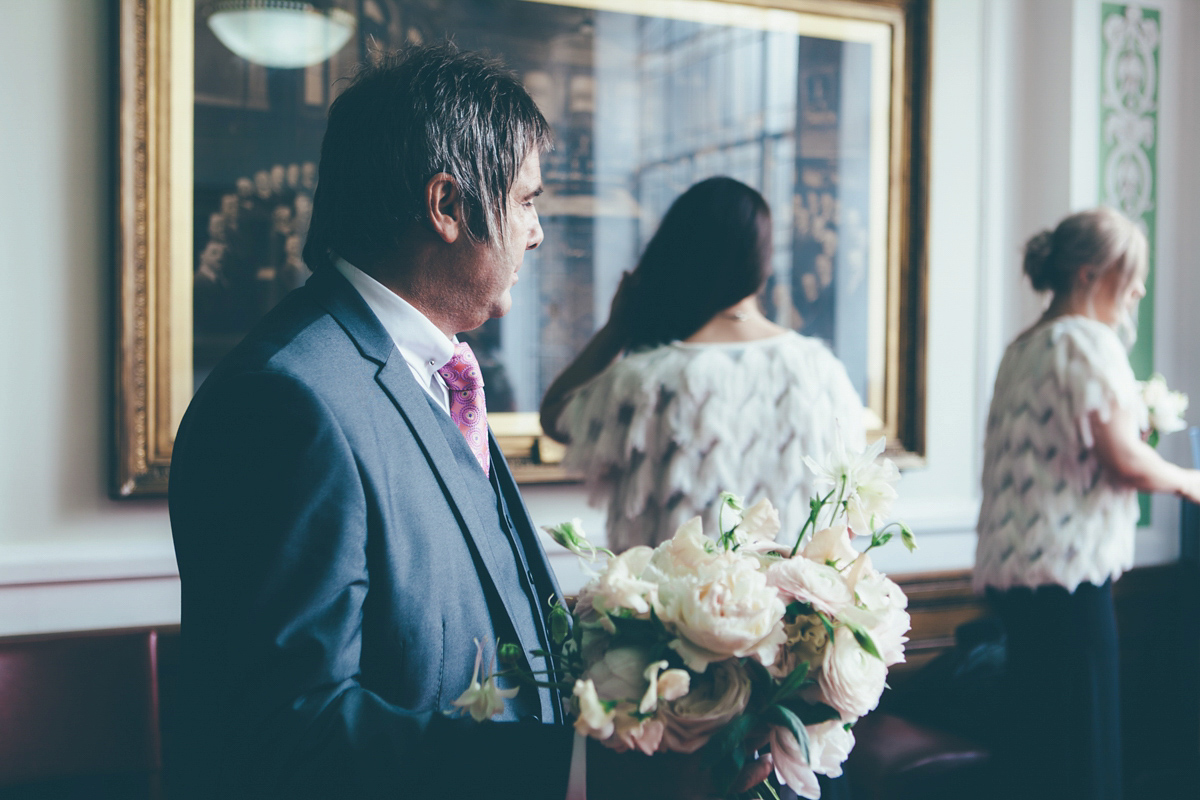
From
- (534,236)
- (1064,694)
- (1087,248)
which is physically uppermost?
(1087,248)

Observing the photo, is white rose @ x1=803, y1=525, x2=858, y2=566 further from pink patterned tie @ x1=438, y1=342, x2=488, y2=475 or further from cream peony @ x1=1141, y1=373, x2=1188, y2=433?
cream peony @ x1=1141, y1=373, x2=1188, y2=433

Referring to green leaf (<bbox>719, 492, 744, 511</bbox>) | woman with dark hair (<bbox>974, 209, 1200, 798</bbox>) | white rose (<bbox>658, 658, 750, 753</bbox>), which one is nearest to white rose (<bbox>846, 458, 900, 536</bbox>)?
green leaf (<bbox>719, 492, 744, 511</bbox>)

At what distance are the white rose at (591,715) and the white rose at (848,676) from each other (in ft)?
0.70

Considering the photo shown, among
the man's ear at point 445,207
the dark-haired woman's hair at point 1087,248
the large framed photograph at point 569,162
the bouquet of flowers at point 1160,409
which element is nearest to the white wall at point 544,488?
the large framed photograph at point 569,162

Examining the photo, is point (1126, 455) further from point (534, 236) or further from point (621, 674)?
point (621, 674)

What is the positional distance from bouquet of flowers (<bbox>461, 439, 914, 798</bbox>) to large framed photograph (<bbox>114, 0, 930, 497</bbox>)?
5.48 ft

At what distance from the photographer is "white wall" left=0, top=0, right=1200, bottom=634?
2.23m

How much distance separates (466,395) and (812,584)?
55 cm

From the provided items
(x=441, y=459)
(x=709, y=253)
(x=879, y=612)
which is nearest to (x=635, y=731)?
(x=879, y=612)

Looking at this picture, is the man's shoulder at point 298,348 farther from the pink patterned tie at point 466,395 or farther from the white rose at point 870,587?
the white rose at point 870,587

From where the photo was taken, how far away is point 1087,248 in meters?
2.38

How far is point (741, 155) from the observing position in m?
2.94

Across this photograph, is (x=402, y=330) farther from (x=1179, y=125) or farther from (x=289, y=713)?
(x=1179, y=125)

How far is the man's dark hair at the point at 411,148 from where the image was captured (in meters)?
1.04
